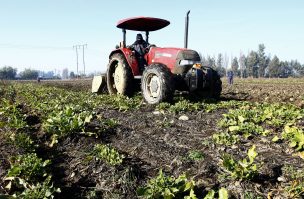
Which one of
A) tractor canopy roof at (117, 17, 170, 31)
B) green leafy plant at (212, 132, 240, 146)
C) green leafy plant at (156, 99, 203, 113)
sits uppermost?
tractor canopy roof at (117, 17, 170, 31)

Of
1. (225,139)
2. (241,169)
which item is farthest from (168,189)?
(225,139)

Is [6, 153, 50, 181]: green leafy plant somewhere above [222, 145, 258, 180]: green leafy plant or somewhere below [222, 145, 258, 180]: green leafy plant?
below

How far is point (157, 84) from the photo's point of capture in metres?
8.94

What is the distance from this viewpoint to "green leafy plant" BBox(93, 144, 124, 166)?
14.9ft

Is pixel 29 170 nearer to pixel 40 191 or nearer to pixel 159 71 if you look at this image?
pixel 40 191

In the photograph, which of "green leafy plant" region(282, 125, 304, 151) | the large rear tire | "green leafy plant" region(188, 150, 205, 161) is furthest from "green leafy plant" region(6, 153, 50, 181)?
the large rear tire

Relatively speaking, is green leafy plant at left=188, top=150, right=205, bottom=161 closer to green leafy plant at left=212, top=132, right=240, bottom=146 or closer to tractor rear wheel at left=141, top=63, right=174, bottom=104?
green leafy plant at left=212, top=132, right=240, bottom=146

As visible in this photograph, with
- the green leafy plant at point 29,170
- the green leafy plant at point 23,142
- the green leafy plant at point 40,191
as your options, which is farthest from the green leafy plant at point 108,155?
the green leafy plant at point 23,142

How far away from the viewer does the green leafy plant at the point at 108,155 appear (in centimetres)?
454

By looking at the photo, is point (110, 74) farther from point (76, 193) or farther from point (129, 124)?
point (76, 193)

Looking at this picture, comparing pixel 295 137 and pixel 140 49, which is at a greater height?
pixel 140 49

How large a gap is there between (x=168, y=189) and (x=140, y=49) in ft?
23.9

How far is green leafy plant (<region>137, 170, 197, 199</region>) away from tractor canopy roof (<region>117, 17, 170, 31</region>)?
680 centimetres

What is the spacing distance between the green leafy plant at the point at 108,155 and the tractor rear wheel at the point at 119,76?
5.62 meters
